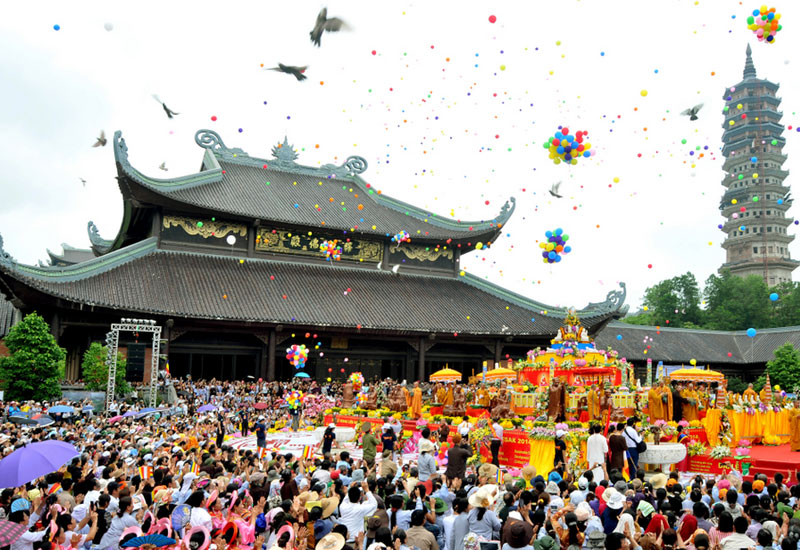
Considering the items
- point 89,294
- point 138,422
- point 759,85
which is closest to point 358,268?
point 89,294

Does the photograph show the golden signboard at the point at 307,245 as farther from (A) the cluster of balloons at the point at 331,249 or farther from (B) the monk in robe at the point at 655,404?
(B) the monk in robe at the point at 655,404

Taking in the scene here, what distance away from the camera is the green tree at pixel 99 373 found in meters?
22.7

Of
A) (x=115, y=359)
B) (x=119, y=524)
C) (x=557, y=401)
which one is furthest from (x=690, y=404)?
(x=115, y=359)

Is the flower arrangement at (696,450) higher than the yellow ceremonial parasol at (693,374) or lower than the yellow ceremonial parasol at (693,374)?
lower

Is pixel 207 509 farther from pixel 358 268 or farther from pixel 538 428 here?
pixel 358 268

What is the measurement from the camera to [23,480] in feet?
23.3

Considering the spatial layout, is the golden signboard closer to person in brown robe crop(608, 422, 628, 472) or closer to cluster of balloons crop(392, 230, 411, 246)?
cluster of balloons crop(392, 230, 411, 246)

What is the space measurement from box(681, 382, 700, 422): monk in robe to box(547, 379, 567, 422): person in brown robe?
4.11m

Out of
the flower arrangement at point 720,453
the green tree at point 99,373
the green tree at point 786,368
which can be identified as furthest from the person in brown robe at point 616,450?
the green tree at point 786,368

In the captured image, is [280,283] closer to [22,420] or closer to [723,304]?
[22,420]

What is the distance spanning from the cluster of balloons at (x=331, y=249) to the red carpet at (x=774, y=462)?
21.6 metres

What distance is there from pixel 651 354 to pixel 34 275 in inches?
1324

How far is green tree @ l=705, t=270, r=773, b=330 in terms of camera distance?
186 ft

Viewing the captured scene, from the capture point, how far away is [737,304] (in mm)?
58375
